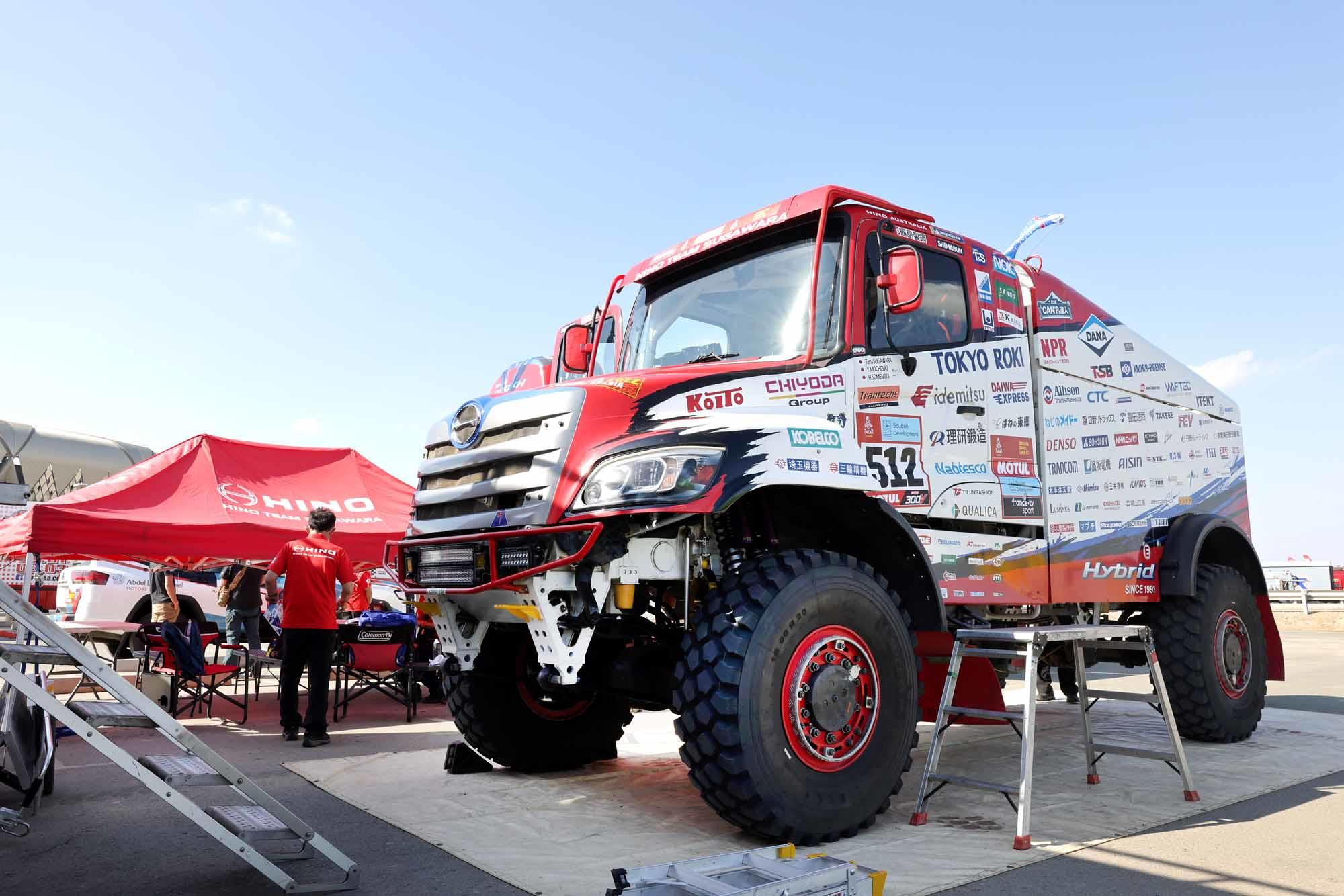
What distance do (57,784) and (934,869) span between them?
16.1ft

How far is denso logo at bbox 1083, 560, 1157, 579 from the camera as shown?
20.3 feet

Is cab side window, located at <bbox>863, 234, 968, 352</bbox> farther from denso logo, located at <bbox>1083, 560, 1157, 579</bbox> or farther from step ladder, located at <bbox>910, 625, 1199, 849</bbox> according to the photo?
denso logo, located at <bbox>1083, 560, 1157, 579</bbox>

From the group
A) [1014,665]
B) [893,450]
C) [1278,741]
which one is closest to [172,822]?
[893,450]

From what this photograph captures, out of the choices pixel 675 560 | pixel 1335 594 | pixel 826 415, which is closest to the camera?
pixel 675 560

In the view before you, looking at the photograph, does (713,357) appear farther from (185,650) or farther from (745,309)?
(185,650)

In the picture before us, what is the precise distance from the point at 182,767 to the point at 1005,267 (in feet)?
17.4

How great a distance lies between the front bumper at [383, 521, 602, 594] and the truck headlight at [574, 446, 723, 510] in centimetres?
16

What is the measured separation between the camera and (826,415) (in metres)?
4.58

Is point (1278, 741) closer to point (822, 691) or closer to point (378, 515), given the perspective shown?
point (822, 691)

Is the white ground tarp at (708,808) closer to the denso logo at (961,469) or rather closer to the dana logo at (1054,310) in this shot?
the denso logo at (961,469)

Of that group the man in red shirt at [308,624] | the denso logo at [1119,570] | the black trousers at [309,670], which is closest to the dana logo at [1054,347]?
the denso logo at [1119,570]

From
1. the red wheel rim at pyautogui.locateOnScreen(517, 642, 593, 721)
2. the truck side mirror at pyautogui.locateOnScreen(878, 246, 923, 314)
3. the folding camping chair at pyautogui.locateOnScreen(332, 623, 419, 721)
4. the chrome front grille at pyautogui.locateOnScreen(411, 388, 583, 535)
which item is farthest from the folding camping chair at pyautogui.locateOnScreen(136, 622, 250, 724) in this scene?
the truck side mirror at pyautogui.locateOnScreen(878, 246, 923, 314)

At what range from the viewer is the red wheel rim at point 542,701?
546cm

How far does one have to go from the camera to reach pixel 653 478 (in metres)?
3.90
